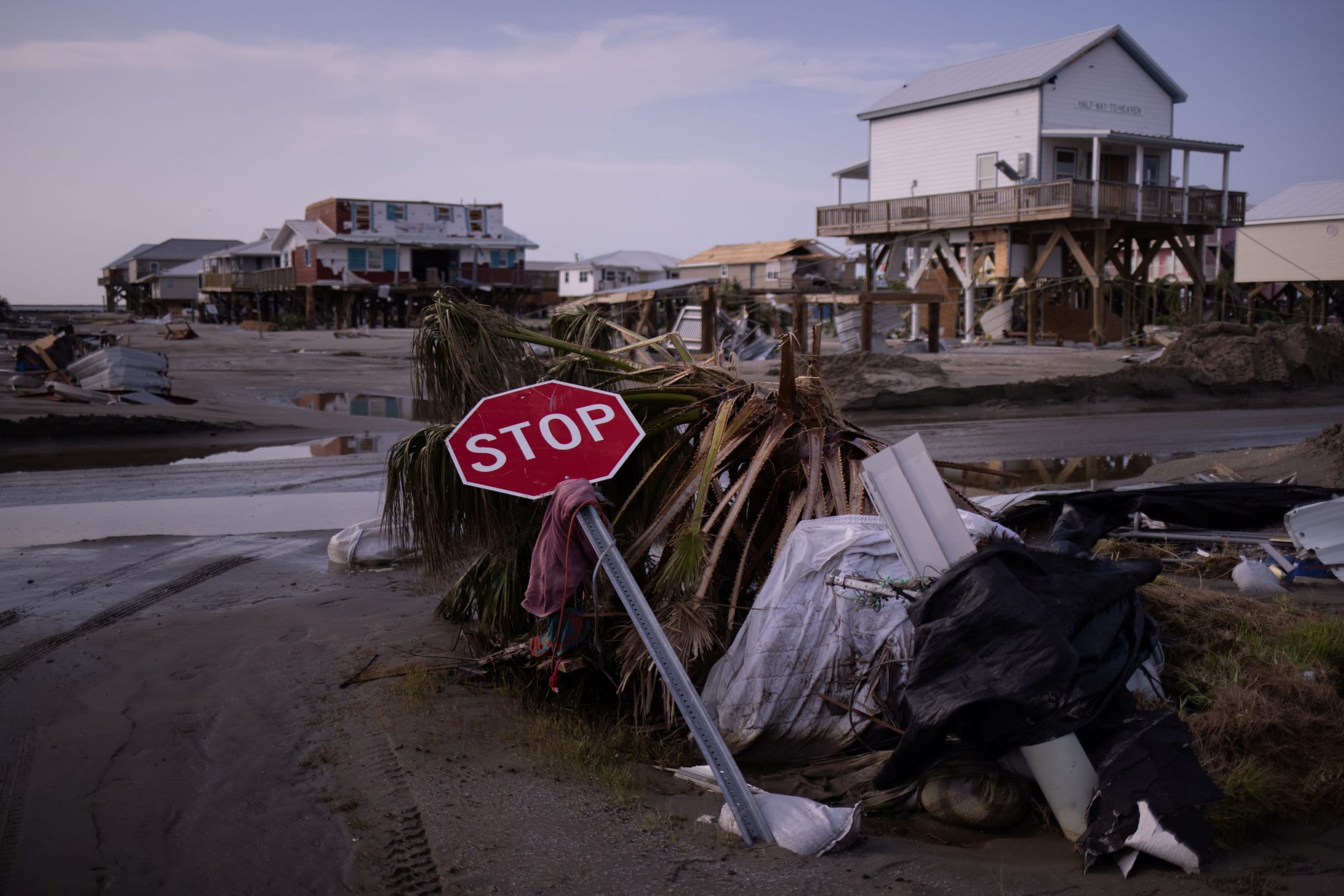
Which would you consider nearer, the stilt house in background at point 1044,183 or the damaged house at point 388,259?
the stilt house in background at point 1044,183

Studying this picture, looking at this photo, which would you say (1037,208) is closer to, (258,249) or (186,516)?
(186,516)

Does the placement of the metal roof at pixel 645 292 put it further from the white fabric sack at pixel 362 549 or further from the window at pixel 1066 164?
the white fabric sack at pixel 362 549

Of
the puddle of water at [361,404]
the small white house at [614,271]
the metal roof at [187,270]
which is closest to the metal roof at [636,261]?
the small white house at [614,271]

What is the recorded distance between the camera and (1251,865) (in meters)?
3.62

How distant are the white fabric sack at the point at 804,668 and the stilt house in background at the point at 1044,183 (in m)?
29.0

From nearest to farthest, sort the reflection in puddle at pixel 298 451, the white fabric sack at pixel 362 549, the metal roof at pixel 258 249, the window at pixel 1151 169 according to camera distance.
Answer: the white fabric sack at pixel 362 549 < the reflection in puddle at pixel 298 451 < the window at pixel 1151 169 < the metal roof at pixel 258 249

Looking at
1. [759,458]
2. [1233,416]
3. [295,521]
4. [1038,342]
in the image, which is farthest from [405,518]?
[1038,342]

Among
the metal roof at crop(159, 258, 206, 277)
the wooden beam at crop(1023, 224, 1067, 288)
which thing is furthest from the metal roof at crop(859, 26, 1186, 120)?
the metal roof at crop(159, 258, 206, 277)

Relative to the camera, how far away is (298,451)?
14984mm

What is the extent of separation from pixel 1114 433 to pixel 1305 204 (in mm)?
32168

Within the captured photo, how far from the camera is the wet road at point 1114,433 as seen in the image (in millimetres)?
14523

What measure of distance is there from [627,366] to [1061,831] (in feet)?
11.1

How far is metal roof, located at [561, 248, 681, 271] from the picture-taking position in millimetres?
84438

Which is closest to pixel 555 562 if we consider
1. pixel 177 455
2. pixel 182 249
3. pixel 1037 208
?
pixel 177 455
